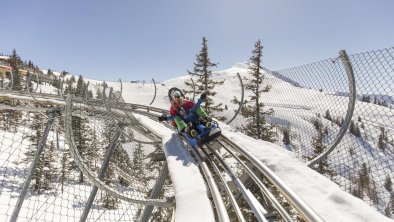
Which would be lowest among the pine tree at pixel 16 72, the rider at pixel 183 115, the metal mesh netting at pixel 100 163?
the metal mesh netting at pixel 100 163

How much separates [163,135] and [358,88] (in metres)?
3.70

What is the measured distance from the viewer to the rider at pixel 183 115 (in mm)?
6216

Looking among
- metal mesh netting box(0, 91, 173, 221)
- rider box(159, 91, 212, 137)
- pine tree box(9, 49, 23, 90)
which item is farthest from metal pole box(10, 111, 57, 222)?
pine tree box(9, 49, 23, 90)

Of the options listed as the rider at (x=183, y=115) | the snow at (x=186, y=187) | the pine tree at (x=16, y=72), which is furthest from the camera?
the pine tree at (x=16, y=72)

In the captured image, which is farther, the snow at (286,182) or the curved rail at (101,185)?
the curved rail at (101,185)

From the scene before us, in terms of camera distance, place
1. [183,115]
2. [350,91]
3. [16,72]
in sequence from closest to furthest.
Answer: [350,91] → [183,115] → [16,72]

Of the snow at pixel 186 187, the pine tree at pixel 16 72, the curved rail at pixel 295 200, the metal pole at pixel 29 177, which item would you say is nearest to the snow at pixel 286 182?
the snow at pixel 186 187

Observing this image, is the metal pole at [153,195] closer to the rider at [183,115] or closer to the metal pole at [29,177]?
the rider at [183,115]

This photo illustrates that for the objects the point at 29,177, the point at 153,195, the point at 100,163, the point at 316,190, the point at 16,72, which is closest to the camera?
the point at 316,190

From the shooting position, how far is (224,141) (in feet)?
19.5

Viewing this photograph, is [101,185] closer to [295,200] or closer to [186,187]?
[186,187]

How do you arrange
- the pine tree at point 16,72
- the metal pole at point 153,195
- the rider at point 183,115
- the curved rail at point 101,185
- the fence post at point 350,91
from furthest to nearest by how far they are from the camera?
1. the pine tree at point 16,72
2. the rider at point 183,115
3. the metal pole at point 153,195
4. the fence post at point 350,91
5. the curved rail at point 101,185

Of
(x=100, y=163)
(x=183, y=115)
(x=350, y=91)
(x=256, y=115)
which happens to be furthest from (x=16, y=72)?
(x=350, y=91)

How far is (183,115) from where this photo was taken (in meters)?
7.09
